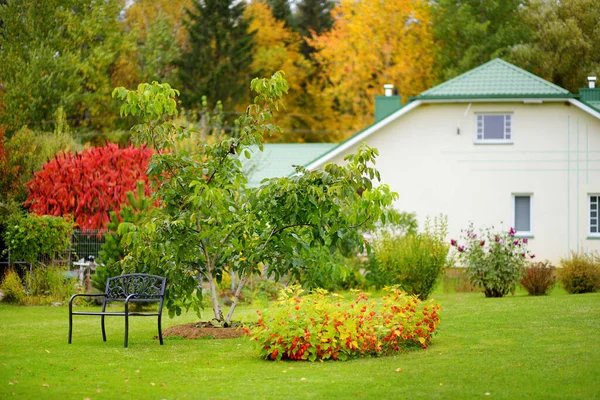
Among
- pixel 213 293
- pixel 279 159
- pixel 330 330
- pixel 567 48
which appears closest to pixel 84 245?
pixel 213 293

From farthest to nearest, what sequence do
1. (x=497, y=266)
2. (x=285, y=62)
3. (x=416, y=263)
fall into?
(x=285, y=62)
(x=497, y=266)
(x=416, y=263)

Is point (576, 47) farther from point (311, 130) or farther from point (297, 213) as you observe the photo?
point (297, 213)

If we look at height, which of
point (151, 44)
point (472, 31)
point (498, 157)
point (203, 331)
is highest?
point (472, 31)

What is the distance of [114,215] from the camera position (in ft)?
64.3

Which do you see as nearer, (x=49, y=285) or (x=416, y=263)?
(x=416, y=263)

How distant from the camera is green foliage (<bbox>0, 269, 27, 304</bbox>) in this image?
19.8 meters

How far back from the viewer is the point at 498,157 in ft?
93.2

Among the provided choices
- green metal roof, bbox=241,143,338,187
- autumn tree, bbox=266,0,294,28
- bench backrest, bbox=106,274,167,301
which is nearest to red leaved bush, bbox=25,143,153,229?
green metal roof, bbox=241,143,338,187

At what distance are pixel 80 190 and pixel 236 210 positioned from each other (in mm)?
12712

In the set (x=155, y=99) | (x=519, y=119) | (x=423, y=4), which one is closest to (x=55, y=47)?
(x=423, y=4)

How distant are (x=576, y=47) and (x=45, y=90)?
24.3 metres

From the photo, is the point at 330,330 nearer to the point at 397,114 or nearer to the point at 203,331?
the point at 203,331

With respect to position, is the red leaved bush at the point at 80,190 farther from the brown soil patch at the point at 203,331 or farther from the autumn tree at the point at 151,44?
the autumn tree at the point at 151,44

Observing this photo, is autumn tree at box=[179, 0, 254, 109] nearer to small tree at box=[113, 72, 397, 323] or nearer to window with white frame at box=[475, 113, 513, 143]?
window with white frame at box=[475, 113, 513, 143]
